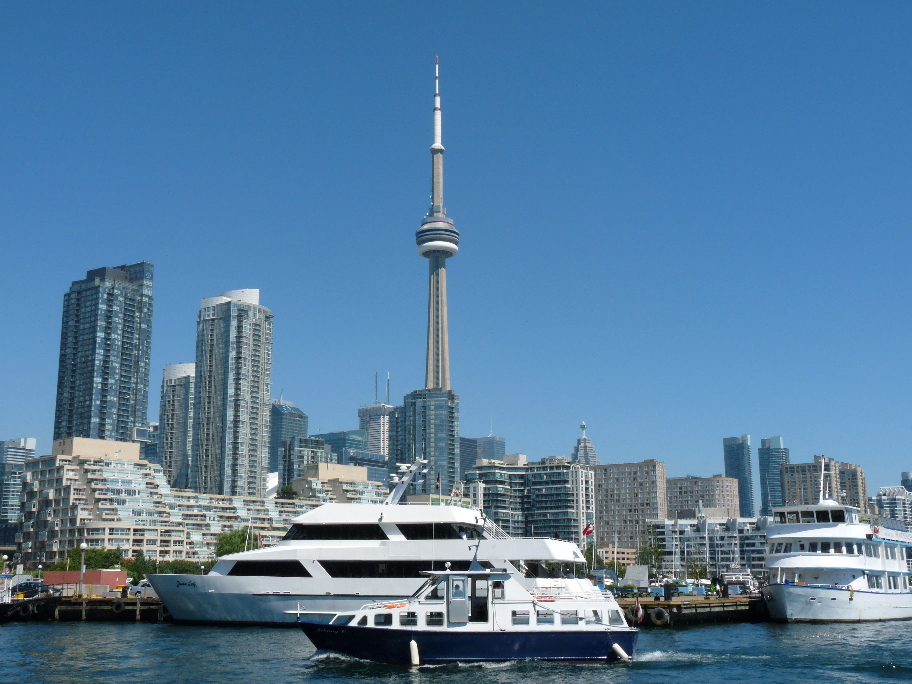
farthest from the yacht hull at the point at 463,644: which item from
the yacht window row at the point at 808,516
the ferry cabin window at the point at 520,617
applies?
the yacht window row at the point at 808,516

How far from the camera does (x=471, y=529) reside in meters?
48.0

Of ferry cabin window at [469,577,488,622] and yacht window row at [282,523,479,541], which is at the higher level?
yacht window row at [282,523,479,541]

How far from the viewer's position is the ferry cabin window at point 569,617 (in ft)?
109

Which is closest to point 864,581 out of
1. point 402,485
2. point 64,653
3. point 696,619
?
point 696,619

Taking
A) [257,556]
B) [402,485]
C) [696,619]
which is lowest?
[696,619]

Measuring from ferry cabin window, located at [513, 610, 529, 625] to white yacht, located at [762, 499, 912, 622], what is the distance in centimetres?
2479

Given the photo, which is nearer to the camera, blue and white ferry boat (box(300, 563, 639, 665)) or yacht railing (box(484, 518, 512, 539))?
blue and white ferry boat (box(300, 563, 639, 665))

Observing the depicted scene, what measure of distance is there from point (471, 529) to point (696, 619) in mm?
16247

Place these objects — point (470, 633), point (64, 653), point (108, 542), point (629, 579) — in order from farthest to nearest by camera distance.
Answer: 1. point (108, 542)
2. point (629, 579)
3. point (64, 653)
4. point (470, 633)

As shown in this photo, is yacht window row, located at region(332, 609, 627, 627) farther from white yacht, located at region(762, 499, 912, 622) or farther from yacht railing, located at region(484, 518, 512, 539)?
white yacht, located at region(762, 499, 912, 622)

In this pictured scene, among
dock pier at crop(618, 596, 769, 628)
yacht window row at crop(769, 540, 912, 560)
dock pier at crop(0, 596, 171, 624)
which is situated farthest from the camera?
dock pier at crop(0, 596, 171, 624)

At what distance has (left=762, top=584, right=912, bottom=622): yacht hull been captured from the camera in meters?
52.2

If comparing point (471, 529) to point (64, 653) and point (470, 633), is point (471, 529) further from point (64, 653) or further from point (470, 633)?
point (64, 653)

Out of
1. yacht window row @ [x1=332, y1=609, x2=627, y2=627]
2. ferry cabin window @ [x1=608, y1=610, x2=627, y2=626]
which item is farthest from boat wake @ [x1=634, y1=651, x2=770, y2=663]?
yacht window row @ [x1=332, y1=609, x2=627, y2=627]
